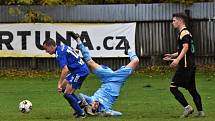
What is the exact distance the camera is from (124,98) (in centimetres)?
1761

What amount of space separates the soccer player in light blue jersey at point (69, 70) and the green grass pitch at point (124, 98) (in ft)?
1.29

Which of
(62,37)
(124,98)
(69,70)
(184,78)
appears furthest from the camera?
(62,37)

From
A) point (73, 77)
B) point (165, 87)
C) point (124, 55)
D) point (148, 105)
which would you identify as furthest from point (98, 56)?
point (73, 77)

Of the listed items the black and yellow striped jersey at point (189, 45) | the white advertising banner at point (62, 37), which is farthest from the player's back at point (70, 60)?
the white advertising banner at point (62, 37)

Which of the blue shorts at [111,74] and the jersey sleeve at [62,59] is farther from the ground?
the jersey sleeve at [62,59]

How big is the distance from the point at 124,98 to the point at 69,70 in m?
4.47

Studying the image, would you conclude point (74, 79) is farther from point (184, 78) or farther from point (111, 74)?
point (184, 78)

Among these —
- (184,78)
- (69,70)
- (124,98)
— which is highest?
(69,70)

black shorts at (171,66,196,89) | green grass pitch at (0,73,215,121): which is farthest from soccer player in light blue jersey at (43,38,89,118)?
black shorts at (171,66,196,89)

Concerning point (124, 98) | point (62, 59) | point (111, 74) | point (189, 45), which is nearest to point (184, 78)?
point (189, 45)

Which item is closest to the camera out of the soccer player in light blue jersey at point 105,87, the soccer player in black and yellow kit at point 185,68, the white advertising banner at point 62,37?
the soccer player in black and yellow kit at point 185,68

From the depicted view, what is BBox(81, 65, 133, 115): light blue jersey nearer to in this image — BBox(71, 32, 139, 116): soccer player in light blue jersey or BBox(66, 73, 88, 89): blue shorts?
BBox(71, 32, 139, 116): soccer player in light blue jersey

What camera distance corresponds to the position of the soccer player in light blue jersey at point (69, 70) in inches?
516

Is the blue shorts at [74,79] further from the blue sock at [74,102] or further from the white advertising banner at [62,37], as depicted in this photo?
the white advertising banner at [62,37]
